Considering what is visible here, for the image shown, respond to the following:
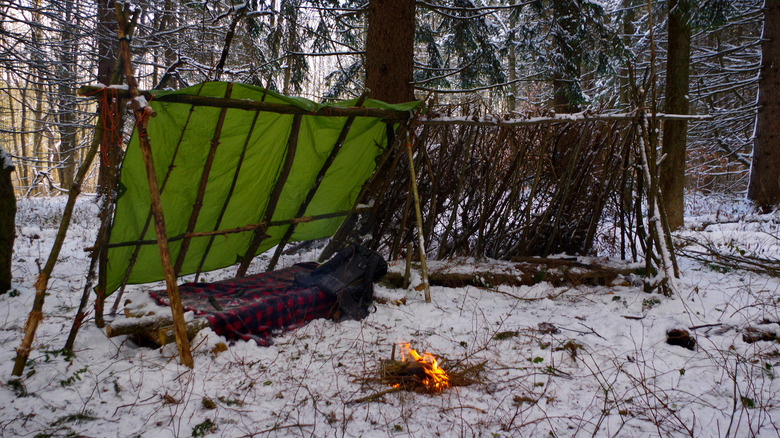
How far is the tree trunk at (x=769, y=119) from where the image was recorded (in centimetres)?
752

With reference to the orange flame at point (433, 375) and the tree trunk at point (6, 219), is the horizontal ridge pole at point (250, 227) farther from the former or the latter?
the orange flame at point (433, 375)

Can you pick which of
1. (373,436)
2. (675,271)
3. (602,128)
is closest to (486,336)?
(373,436)

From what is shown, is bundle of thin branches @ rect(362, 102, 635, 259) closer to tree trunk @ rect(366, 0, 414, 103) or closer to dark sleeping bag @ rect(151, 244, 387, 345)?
tree trunk @ rect(366, 0, 414, 103)

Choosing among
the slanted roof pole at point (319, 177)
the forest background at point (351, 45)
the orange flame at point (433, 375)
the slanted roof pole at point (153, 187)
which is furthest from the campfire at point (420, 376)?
the forest background at point (351, 45)

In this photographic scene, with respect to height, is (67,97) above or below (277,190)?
above

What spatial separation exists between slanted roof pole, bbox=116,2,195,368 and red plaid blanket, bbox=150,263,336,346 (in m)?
0.36

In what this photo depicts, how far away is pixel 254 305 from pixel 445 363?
1617 millimetres

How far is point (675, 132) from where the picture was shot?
6.57 meters

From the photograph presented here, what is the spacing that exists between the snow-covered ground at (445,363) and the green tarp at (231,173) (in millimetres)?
1021

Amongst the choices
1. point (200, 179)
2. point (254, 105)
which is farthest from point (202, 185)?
point (254, 105)

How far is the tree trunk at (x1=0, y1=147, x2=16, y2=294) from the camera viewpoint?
3850mm

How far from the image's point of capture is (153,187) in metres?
2.65

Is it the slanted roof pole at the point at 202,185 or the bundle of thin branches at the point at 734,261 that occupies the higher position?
the slanted roof pole at the point at 202,185

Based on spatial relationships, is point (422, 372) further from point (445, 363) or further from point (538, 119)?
point (538, 119)
